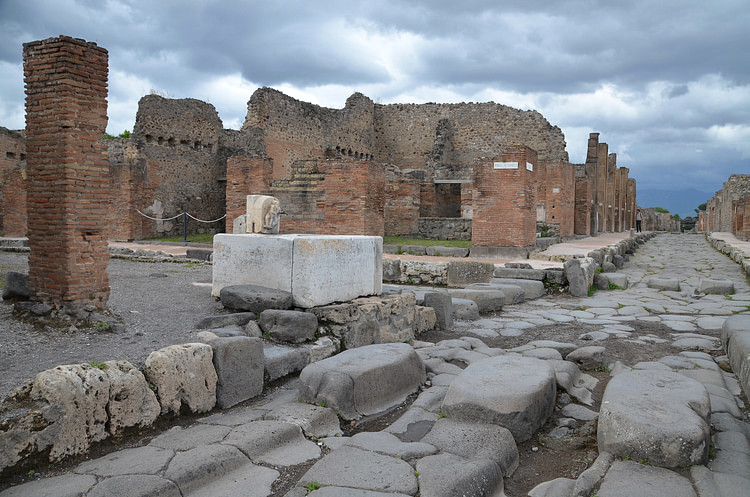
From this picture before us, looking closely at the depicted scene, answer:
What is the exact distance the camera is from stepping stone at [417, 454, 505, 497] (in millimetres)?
2537

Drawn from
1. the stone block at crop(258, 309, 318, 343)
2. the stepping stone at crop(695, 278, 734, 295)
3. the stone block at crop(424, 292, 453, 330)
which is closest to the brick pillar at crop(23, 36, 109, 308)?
the stone block at crop(258, 309, 318, 343)

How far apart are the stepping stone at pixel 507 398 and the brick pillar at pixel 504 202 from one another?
9.40m

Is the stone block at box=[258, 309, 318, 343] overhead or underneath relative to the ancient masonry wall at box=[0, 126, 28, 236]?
underneath

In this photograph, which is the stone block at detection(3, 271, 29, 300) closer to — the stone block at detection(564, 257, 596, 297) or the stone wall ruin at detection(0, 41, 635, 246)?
the stone block at detection(564, 257, 596, 297)

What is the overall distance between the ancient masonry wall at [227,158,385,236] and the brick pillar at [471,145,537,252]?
2.69 meters

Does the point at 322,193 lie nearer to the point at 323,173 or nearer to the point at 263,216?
the point at 323,173

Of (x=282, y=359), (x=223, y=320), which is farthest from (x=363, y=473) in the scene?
(x=223, y=320)

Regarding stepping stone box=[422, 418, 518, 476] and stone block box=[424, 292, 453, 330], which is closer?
stepping stone box=[422, 418, 518, 476]

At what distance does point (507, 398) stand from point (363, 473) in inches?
43.0

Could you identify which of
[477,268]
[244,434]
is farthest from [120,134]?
[244,434]

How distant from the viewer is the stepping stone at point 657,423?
2717mm

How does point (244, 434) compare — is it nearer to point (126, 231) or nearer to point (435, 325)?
point (435, 325)

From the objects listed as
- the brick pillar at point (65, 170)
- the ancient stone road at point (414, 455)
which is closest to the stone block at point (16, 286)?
the brick pillar at point (65, 170)

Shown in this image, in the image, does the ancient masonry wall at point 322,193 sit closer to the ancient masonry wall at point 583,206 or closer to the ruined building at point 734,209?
the ancient masonry wall at point 583,206
